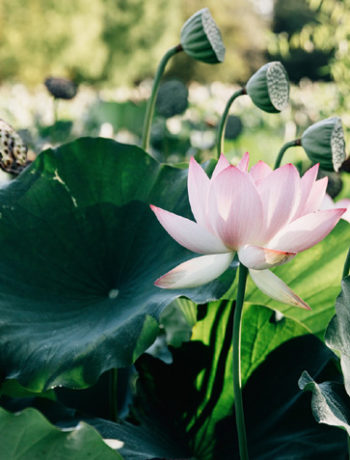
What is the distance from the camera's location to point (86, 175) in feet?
1.86

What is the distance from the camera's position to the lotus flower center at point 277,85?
1.77 feet

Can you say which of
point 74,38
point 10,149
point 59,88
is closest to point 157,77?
point 10,149

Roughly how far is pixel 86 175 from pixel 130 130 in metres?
1.66

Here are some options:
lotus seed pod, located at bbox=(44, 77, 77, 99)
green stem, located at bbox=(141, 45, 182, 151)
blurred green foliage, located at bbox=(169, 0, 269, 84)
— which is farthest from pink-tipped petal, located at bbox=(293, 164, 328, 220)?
blurred green foliage, located at bbox=(169, 0, 269, 84)

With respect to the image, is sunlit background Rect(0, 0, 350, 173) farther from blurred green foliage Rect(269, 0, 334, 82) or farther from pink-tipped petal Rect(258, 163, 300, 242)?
pink-tipped petal Rect(258, 163, 300, 242)

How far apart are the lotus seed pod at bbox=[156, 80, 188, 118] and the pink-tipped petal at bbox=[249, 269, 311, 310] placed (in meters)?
0.82

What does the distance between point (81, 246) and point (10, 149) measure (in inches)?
4.4

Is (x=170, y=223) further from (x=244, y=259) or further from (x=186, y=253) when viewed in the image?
(x=186, y=253)

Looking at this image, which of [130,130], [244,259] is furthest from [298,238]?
[130,130]

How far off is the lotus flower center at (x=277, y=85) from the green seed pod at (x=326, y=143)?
4 cm

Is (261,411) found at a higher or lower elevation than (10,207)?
lower

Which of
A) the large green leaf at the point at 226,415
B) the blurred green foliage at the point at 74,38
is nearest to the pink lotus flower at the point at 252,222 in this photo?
the large green leaf at the point at 226,415

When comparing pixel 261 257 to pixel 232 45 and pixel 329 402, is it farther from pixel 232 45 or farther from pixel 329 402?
pixel 232 45

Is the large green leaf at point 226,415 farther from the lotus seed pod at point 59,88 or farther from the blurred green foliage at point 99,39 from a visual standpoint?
the blurred green foliage at point 99,39
